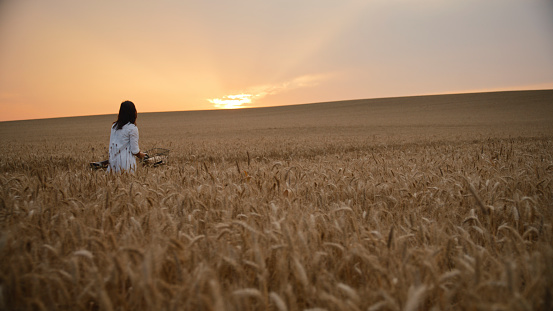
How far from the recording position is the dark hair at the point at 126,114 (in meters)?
6.48

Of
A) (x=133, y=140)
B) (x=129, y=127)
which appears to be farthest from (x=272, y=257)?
(x=129, y=127)

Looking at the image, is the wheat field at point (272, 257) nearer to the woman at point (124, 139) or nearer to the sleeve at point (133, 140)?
the sleeve at point (133, 140)

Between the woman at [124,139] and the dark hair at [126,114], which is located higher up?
the dark hair at [126,114]

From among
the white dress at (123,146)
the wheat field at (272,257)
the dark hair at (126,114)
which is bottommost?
the wheat field at (272,257)

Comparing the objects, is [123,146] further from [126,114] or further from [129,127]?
[126,114]

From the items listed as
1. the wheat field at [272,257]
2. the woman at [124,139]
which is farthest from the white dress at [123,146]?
the wheat field at [272,257]

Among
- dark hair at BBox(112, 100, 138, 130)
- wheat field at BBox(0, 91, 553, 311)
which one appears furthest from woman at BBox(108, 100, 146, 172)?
wheat field at BBox(0, 91, 553, 311)

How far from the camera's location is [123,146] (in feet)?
21.6

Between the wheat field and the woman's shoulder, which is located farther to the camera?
the woman's shoulder

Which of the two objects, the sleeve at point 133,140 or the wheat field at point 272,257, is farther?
the sleeve at point 133,140

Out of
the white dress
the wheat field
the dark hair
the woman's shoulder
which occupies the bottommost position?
the wheat field

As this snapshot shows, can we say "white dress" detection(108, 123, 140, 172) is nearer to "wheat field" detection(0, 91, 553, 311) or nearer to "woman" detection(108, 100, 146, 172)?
"woman" detection(108, 100, 146, 172)

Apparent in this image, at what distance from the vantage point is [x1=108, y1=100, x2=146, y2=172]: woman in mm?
6473

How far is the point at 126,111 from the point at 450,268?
681cm
